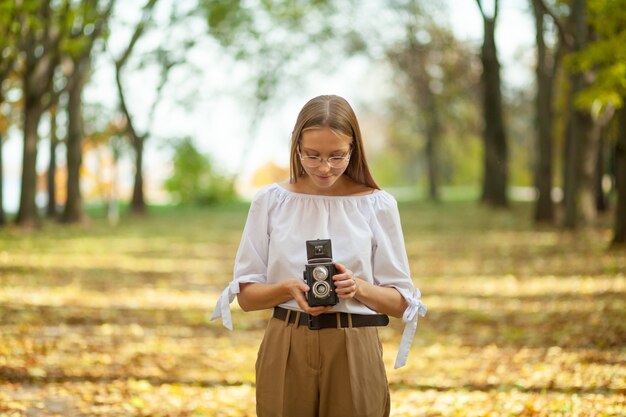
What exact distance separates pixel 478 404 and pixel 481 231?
17280mm

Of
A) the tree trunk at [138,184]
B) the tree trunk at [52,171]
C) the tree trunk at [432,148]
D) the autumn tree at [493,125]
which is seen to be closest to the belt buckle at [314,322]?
the autumn tree at [493,125]

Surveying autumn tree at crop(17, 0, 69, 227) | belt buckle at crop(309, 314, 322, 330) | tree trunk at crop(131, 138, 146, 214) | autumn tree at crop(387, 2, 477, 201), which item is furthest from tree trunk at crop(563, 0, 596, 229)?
autumn tree at crop(387, 2, 477, 201)

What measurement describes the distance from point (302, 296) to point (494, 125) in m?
29.5

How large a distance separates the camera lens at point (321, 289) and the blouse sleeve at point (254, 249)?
0.38m

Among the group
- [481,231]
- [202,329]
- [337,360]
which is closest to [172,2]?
[481,231]

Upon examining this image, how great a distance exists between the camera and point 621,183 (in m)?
15.1

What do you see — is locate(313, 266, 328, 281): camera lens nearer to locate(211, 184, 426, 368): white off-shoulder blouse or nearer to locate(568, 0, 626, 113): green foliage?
locate(211, 184, 426, 368): white off-shoulder blouse

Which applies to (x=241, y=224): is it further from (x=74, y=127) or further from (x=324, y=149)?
(x=324, y=149)

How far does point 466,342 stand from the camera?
9.30 metres

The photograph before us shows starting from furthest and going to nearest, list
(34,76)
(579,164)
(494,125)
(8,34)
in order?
1. (494,125)
2. (34,76)
3. (579,164)
4. (8,34)

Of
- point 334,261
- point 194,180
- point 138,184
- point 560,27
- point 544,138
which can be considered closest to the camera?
point 334,261

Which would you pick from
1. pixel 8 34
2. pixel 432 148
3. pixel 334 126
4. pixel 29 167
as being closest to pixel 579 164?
pixel 8 34

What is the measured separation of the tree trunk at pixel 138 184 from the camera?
1433 inches

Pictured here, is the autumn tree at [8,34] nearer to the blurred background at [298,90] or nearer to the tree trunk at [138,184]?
the blurred background at [298,90]
